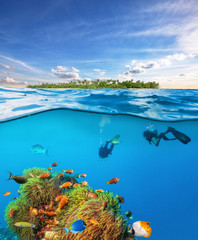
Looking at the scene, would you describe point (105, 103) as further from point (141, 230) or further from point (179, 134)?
point (141, 230)

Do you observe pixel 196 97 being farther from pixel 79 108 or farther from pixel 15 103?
pixel 15 103

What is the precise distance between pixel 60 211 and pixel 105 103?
808 cm

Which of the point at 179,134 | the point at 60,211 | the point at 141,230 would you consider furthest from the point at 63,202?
the point at 179,134

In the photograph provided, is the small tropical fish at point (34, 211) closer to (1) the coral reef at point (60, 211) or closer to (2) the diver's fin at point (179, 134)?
(1) the coral reef at point (60, 211)

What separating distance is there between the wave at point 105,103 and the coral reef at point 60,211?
6694mm

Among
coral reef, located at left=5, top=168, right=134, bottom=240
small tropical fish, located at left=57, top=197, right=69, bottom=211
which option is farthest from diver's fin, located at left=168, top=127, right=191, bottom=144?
small tropical fish, located at left=57, top=197, right=69, bottom=211

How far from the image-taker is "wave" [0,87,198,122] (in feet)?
33.4

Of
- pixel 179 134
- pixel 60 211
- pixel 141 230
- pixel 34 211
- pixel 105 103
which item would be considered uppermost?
pixel 105 103

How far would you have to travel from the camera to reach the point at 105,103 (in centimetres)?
1078

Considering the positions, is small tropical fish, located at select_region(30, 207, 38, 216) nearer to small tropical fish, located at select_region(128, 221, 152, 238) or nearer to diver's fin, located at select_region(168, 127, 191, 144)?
small tropical fish, located at select_region(128, 221, 152, 238)

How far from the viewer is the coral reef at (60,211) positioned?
313 centimetres

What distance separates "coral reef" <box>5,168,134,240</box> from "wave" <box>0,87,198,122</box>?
6.69 m

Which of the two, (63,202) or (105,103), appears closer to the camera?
(63,202)

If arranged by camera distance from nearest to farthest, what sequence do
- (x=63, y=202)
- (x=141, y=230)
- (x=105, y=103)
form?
(x=141, y=230) → (x=63, y=202) → (x=105, y=103)
